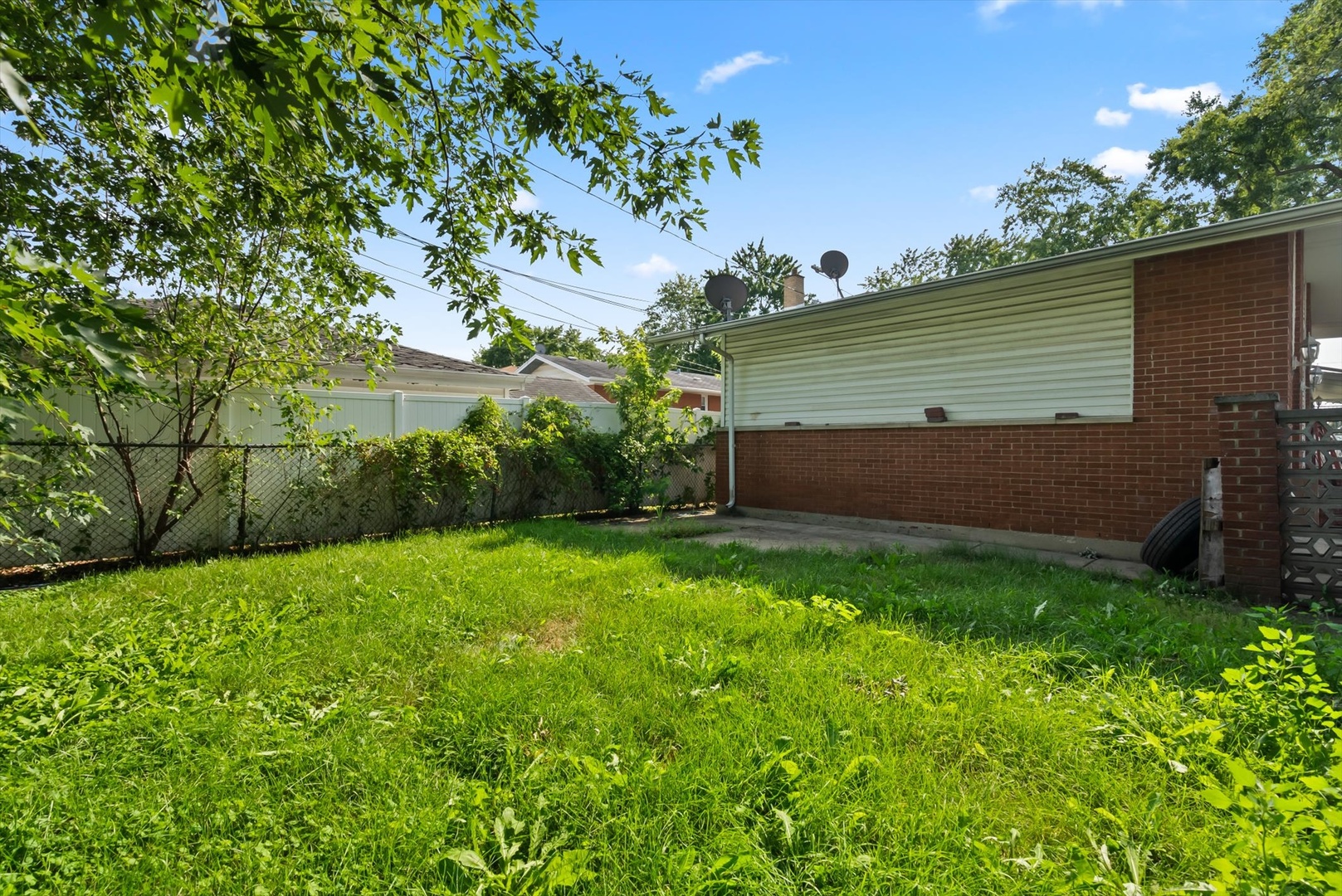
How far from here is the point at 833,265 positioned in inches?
431

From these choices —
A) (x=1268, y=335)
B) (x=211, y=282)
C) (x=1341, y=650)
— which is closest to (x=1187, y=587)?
(x=1341, y=650)

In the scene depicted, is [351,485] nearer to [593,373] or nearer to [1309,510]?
[1309,510]

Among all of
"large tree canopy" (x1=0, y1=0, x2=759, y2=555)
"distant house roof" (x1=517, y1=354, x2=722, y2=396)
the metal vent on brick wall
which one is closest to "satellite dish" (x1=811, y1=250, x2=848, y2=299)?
the metal vent on brick wall

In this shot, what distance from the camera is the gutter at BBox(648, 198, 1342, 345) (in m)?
4.53

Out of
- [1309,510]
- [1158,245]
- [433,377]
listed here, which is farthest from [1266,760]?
[433,377]

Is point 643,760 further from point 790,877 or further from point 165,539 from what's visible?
point 165,539

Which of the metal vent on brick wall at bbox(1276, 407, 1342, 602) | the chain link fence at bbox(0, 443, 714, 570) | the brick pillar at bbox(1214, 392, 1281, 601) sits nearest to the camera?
the metal vent on brick wall at bbox(1276, 407, 1342, 602)

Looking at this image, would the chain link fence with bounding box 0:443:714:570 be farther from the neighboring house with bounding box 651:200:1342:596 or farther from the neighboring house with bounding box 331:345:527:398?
the neighboring house with bounding box 651:200:1342:596

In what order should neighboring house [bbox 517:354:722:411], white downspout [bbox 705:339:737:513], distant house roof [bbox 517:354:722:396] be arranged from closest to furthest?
white downspout [bbox 705:339:737:513] → neighboring house [bbox 517:354:722:411] → distant house roof [bbox 517:354:722:396]

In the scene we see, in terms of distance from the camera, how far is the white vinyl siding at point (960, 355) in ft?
20.2

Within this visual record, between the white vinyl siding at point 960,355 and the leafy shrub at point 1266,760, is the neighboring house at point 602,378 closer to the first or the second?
the white vinyl siding at point 960,355

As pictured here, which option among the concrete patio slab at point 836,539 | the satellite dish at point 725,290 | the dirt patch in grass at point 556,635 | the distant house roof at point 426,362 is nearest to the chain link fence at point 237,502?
the concrete patio slab at point 836,539

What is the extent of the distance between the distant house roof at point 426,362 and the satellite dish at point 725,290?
6044 millimetres

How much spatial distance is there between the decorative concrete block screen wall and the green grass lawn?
2117 mm
